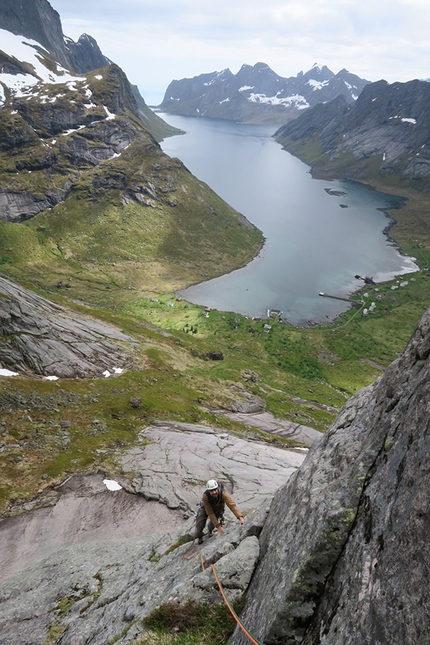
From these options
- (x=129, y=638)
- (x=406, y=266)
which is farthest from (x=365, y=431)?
(x=406, y=266)

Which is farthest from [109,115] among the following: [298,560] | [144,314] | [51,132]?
[298,560]

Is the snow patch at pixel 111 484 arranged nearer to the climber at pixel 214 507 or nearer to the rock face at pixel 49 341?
the climber at pixel 214 507

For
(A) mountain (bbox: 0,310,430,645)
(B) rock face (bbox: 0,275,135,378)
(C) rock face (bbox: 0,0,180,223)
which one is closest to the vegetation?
(C) rock face (bbox: 0,0,180,223)

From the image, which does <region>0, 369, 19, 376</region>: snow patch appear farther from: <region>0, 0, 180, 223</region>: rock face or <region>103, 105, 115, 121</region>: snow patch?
<region>103, 105, 115, 121</region>: snow patch

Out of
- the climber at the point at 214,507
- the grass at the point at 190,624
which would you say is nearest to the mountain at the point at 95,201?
the climber at the point at 214,507

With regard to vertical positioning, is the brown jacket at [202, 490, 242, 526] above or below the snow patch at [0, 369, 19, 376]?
above

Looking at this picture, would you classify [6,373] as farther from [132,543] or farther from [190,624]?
[190,624]
